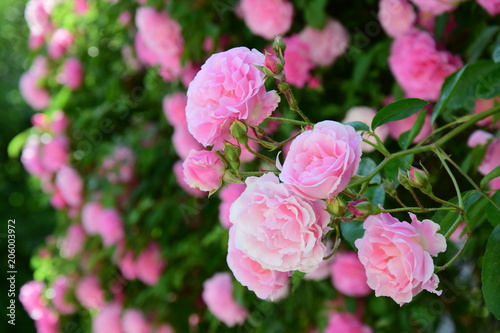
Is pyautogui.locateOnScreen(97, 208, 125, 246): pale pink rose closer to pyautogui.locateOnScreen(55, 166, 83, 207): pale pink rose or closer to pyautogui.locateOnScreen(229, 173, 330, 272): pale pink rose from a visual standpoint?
pyautogui.locateOnScreen(55, 166, 83, 207): pale pink rose

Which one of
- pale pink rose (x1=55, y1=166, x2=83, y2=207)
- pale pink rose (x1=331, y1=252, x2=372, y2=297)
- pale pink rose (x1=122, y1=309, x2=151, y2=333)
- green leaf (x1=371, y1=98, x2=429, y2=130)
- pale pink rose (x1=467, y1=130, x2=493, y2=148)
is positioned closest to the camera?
green leaf (x1=371, y1=98, x2=429, y2=130)

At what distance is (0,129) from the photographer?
5.18 m

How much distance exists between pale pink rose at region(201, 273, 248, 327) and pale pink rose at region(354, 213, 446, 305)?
1.02m

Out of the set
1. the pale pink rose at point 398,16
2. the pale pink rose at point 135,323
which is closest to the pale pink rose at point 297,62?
the pale pink rose at point 398,16

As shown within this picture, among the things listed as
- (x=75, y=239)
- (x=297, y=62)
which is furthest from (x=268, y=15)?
(x=75, y=239)

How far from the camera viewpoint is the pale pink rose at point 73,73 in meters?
2.24

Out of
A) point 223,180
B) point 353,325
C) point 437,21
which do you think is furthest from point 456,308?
point 223,180

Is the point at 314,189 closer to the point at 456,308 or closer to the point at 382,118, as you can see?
the point at 382,118

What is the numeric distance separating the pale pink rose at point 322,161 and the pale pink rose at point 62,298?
6.11ft

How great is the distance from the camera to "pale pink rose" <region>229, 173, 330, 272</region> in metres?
0.53

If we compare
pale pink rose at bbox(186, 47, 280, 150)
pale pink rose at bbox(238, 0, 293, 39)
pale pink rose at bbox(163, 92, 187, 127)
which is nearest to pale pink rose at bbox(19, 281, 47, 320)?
pale pink rose at bbox(163, 92, 187, 127)

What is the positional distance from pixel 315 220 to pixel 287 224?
0.08 feet

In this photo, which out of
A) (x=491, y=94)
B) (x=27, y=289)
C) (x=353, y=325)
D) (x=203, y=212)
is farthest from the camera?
(x=27, y=289)

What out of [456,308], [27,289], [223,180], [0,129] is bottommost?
[0,129]
